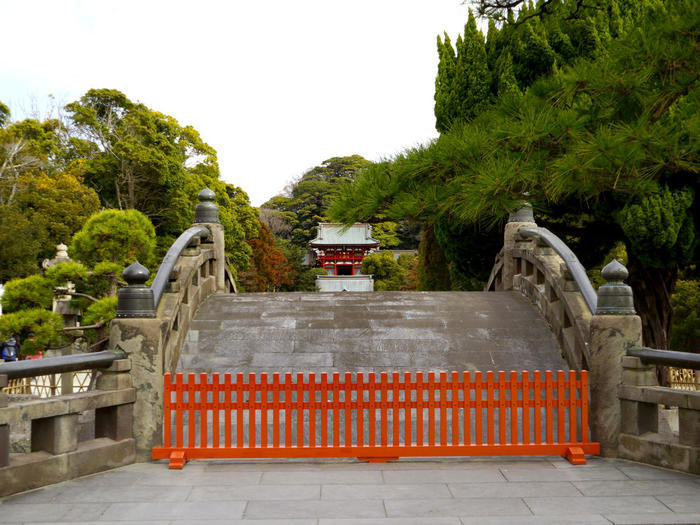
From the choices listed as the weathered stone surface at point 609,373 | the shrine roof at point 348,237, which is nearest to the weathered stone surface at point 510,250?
the weathered stone surface at point 609,373

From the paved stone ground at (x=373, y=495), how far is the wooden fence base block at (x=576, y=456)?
71mm

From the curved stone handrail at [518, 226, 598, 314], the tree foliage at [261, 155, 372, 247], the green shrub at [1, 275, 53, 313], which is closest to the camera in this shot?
the curved stone handrail at [518, 226, 598, 314]

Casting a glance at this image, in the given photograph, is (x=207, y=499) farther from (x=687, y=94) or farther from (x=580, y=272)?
(x=687, y=94)

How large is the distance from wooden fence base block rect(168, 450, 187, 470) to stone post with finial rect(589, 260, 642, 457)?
369 cm

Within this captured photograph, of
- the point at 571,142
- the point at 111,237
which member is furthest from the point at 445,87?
the point at 571,142

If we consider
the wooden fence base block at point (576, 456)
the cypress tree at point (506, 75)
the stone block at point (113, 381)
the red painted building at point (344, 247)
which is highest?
the cypress tree at point (506, 75)

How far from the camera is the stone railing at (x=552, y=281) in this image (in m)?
6.86

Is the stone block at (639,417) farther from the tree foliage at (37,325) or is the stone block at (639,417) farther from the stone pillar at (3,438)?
the tree foliage at (37,325)

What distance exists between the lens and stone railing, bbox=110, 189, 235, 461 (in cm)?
565

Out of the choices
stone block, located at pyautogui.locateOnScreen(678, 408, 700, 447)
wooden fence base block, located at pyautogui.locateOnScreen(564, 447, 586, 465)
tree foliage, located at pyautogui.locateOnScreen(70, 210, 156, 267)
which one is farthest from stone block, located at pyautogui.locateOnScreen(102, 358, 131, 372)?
tree foliage, located at pyautogui.locateOnScreen(70, 210, 156, 267)

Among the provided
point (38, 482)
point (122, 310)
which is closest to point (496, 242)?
point (122, 310)

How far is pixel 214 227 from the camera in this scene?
10555 millimetres

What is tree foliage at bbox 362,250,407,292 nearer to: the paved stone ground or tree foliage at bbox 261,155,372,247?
tree foliage at bbox 261,155,372,247

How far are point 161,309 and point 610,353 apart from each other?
16.1 ft
